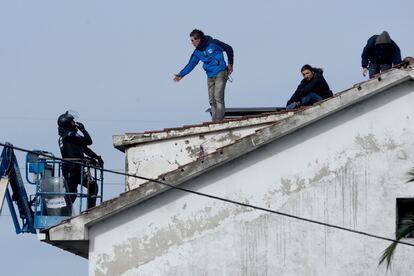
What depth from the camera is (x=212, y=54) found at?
104 ft

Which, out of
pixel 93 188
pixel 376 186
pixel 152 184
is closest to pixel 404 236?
pixel 376 186

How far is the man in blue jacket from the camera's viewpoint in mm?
31453

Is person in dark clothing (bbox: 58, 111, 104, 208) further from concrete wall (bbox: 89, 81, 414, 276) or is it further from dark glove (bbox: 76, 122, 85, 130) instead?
concrete wall (bbox: 89, 81, 414, 276)

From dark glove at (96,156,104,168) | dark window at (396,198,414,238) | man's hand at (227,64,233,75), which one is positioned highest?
man's hand at (227,64,233,75)

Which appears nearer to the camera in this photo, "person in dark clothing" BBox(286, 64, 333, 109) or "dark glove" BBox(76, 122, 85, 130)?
"person in dark clothing" BBox(286, 64, 333, 109)

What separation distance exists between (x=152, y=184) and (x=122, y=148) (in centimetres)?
377

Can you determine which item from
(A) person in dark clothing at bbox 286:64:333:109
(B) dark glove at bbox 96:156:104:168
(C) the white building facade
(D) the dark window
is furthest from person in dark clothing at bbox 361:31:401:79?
(B) dark glove at bbox 96:156:104:168

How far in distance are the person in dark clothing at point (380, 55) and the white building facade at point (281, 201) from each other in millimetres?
4152

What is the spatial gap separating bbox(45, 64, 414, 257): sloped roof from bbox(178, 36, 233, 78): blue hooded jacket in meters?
3.75

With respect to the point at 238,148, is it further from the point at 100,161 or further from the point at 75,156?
the point at 75,156

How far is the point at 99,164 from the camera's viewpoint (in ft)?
100

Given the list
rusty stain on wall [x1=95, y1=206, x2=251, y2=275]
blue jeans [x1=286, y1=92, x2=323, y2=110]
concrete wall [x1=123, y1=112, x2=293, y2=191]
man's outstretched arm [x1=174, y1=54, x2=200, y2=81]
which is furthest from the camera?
man's outstretched arm [x1=174, y1=54, x2=200, y2=81]

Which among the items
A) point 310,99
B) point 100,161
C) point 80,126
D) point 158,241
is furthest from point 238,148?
point 80,126

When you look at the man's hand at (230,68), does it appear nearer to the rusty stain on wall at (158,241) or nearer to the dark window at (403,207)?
the rusty stain on wall at (158,241)
